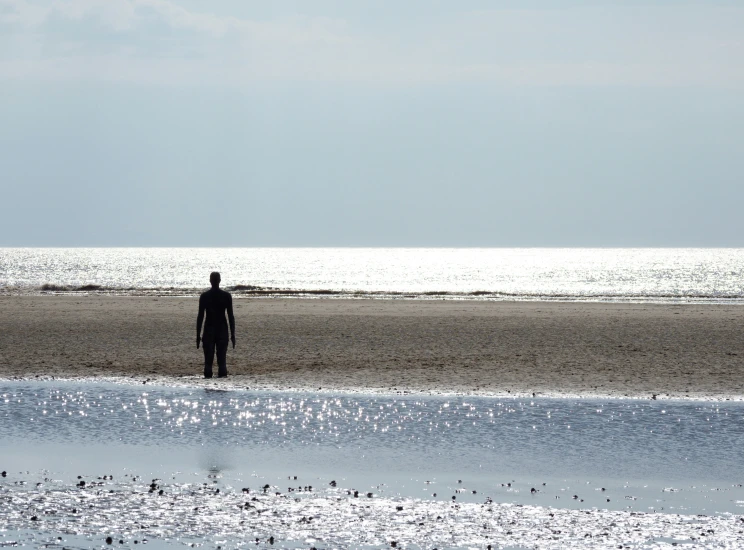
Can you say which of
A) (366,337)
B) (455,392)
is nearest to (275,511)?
(455,392)

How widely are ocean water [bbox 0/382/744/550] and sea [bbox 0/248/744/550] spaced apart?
3 centimetres

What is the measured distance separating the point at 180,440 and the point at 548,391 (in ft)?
23.2

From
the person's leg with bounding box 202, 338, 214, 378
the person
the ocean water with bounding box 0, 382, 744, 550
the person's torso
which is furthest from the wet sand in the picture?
the ocean water with bounding box 0, 382, 744, 550

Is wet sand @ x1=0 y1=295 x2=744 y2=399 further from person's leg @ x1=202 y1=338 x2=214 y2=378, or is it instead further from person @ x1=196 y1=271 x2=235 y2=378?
person @ x1=196 y1=271 x2=235 y2=378

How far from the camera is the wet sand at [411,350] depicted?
54.8ft

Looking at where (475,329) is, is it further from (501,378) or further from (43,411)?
(43,411)

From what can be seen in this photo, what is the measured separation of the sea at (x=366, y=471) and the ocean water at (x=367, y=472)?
3 centimetres

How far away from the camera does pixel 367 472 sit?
9461 mm

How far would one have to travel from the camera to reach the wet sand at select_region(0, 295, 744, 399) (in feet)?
54.8

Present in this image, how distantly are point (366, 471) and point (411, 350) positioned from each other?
12826 millimetres

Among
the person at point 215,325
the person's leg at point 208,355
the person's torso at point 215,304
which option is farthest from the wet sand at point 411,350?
the person's torso at point 215,304

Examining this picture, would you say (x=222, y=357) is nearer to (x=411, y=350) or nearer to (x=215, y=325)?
(x=215, y=325)

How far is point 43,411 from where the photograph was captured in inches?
510

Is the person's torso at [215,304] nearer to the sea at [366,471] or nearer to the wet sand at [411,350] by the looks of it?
the wet sand at [411,350]
